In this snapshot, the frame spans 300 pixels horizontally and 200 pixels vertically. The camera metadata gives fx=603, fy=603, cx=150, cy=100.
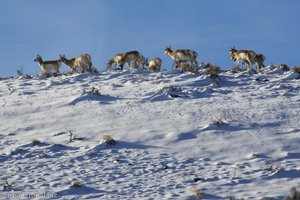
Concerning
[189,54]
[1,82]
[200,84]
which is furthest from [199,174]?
[189,54]

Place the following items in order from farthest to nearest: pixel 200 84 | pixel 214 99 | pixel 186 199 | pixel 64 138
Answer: pixel 200 84, pixel 214 99, pixel 64 138, pixel 186 199

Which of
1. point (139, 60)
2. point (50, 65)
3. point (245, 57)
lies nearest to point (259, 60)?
point (245, 57)

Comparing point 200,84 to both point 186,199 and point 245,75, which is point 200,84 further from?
point 186,199

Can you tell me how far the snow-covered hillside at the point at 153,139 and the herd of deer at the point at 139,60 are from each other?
4729 millimetres

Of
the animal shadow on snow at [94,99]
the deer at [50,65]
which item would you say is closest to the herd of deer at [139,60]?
the deer at [50,65]

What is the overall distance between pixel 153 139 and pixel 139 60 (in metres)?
14.6

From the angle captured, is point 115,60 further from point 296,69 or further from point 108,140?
point 108,140

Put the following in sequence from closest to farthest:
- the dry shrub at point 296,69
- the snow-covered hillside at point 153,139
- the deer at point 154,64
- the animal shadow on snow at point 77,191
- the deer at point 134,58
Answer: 1. the animal shadow on snow at point 77,191
2. the snow-covered hillside at point 153,139
3. the dry shrub at point 296,69
4. the deer at point 154,64
5. the deer at point 134,58

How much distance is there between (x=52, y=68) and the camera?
28.1 m

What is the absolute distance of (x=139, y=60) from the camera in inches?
1112

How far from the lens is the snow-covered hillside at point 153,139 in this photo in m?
11.1

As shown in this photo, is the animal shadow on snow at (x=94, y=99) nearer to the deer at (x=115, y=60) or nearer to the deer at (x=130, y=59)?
the deer at (x=130, y=59)

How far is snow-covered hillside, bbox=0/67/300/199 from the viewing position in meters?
11.1

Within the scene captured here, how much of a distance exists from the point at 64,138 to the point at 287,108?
5.97 m
